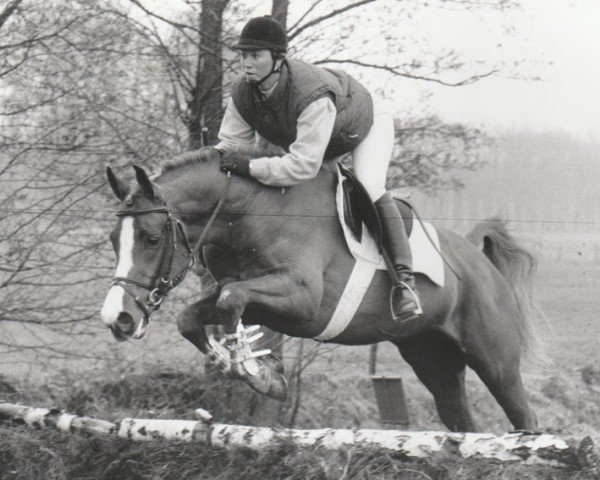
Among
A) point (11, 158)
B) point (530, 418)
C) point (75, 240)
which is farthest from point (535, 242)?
point (11, 158)

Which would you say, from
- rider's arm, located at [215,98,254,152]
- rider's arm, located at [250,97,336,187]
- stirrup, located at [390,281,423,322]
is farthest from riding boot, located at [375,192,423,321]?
rider's arm, located at [215,98,254,152]

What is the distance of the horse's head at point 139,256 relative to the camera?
13.0 feet

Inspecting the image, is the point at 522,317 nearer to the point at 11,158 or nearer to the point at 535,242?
the point at 535,242

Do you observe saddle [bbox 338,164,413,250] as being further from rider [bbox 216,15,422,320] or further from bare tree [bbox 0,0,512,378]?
bare tree [bbox 0,0,512,378]

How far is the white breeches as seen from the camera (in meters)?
4.76

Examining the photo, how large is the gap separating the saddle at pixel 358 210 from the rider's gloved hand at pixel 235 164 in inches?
22.1

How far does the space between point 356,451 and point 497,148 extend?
15.9ft

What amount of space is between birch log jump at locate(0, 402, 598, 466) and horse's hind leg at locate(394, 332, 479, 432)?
1.72 m

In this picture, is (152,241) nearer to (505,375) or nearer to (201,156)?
(201,156)

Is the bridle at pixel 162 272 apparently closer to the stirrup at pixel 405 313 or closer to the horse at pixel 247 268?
the horse at pixel 247 268

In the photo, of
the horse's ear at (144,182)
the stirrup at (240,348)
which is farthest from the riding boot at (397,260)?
the horse's ear at (144,182)

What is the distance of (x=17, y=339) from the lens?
23.4 feet

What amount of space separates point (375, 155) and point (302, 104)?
631 millimetres

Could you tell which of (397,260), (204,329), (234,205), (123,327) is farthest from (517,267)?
(123,327)
